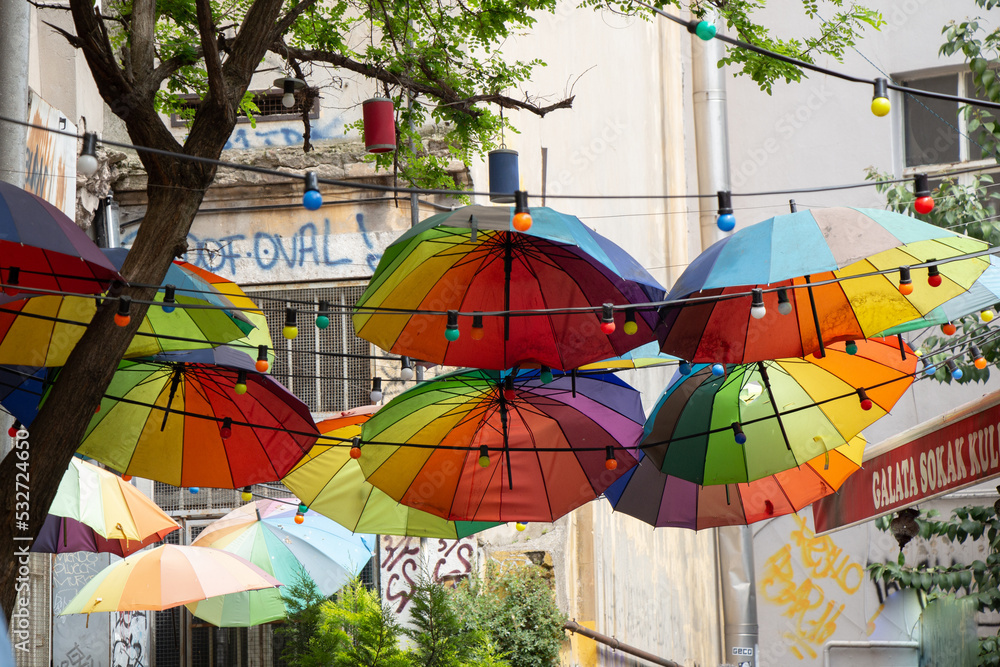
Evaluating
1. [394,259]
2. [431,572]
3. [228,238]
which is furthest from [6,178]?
[431,572]

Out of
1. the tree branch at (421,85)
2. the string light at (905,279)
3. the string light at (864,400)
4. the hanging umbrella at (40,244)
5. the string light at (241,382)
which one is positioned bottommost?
the string light at (864,400)

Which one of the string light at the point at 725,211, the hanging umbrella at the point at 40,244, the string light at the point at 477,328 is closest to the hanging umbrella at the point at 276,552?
the string light at the point at 477,328

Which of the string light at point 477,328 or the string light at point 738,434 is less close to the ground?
the string light at point 477,328

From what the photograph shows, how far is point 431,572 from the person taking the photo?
10680 mm

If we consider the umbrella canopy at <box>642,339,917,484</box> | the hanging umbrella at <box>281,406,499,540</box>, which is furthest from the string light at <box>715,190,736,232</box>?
the hanging umbrella at <box>281,406,499,540</box>

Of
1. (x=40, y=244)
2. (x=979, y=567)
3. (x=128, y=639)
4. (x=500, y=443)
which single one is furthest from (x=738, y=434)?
(x=128, y=639)

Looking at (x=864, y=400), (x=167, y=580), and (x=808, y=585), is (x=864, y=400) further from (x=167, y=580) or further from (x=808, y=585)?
(x=808, y=585)

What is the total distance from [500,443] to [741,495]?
191cm

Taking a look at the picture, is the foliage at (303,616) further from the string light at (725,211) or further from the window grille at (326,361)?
the string light at (725,211)

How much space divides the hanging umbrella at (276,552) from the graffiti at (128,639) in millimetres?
1544

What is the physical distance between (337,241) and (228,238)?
1.22 meters

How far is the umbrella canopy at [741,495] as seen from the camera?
25.8 ft

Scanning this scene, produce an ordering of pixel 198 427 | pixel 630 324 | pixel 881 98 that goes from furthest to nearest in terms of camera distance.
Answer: pixel 198 427 → pixel 630 324 → pixel 881 98

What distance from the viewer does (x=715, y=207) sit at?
16203mm
